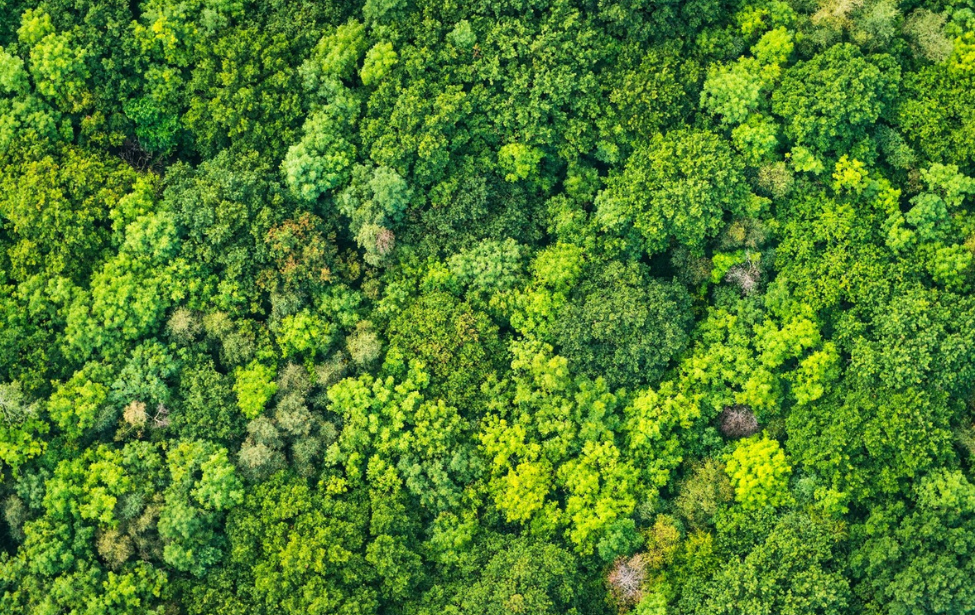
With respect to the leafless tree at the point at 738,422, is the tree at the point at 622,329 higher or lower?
higher

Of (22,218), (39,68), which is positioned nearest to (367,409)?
(22,218)

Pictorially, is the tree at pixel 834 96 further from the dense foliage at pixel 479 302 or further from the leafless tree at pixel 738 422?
the leafless tree at pixel 738 422

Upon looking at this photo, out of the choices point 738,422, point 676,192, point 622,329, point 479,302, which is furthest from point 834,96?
point 479,302

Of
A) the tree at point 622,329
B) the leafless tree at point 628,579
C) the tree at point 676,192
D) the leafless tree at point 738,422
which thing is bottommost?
the leafless tree at point 628,579

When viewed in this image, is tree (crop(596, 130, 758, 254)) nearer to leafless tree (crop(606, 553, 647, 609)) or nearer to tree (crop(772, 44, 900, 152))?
tree (crop(772, 44, 900, 152))

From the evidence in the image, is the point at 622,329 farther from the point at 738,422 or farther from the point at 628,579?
the point at 628,579

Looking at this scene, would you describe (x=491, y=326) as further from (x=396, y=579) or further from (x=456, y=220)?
(x=396, y=579)

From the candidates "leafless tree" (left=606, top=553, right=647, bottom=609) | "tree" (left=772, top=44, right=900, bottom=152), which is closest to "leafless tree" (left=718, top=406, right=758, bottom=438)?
"leafless tree" (left=606, top=553, right=647, bottom=609)

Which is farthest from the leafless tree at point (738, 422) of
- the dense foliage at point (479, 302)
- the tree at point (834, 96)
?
the tree at point (834, 96)
